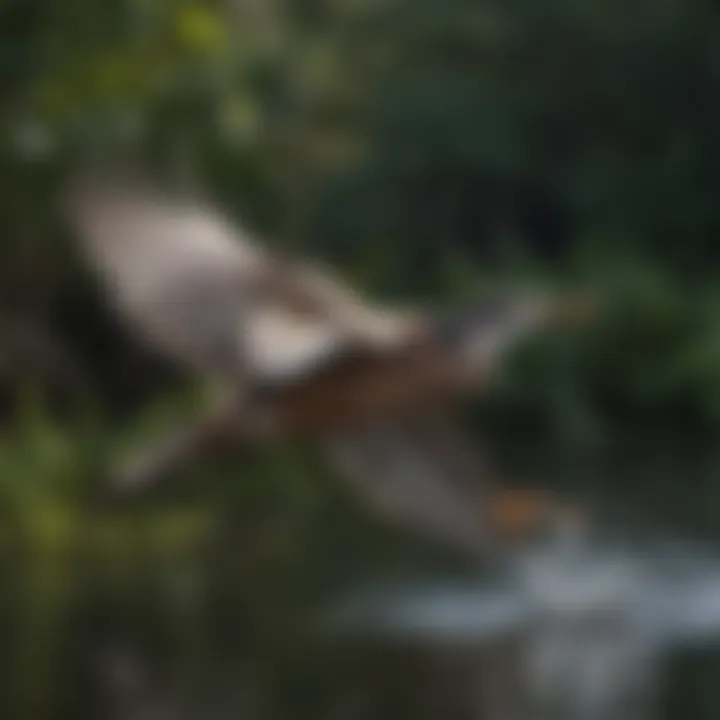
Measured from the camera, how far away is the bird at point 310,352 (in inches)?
41.6

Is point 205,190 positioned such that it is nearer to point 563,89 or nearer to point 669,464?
point 669,464

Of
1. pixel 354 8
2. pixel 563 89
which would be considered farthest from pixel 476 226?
pixel 354 8

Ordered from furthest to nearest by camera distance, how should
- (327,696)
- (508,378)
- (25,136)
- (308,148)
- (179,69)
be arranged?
(508,378)
(308,148)
(327,696)
(179,69)
(25,136)

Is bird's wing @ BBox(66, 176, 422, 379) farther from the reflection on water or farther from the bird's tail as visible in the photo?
the reflection on water

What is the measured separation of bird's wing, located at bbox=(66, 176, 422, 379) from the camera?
1068 millimetres

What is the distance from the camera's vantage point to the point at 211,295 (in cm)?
116

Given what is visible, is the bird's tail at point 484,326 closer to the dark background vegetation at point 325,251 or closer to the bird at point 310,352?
the bird at point 310,352

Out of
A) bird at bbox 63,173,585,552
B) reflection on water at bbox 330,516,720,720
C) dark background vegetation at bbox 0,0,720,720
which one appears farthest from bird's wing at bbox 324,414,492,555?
reflection on water at bbox 330,516,720,720

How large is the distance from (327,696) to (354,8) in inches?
82.6

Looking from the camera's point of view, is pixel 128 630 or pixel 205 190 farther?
pixel 128 630

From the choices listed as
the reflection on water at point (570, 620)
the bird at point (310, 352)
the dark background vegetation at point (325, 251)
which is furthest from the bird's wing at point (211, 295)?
the reflection on water at point (570, 620)

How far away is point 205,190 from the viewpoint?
1.64 meters

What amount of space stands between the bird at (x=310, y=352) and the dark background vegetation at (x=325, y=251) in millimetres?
183

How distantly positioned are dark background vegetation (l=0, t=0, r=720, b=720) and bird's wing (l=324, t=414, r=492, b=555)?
0.66 ft
